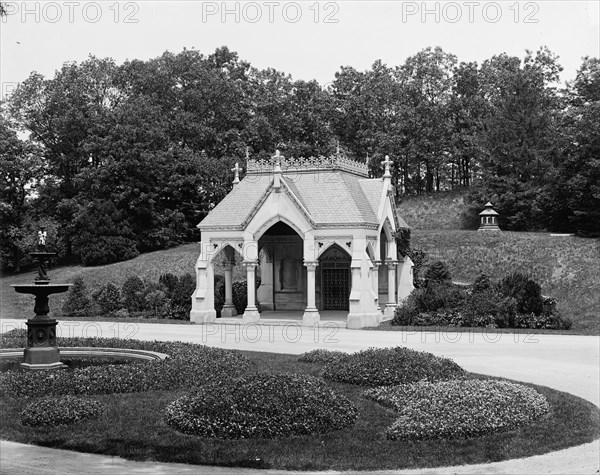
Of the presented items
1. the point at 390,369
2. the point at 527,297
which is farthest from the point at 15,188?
the point at 390,369

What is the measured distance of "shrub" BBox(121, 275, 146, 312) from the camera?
38562 millimetres

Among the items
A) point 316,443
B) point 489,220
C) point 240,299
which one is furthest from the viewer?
point 489,220

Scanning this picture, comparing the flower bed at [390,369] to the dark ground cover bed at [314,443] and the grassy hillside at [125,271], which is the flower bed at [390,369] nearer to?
the dark ground cover bed at [314,443]

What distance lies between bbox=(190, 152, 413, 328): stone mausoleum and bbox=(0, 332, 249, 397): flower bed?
13151mm

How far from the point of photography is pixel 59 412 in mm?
12734

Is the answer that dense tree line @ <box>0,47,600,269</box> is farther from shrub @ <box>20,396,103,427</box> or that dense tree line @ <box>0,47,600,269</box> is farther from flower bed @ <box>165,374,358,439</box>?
shrub @ <box>20,396,103,427</box>

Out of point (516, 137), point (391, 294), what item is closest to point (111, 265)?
point (391, 294)

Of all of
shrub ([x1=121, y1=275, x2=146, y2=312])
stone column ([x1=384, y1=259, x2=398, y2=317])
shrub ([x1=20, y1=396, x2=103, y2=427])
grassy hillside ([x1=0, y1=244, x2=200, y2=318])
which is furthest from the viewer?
grassy hillside ([x1=0, y1=244, x2=200, y2=318])

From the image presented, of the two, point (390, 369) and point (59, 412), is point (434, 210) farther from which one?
point (59, 412)

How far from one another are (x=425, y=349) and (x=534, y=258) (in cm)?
2290

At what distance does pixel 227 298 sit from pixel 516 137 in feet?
91.2

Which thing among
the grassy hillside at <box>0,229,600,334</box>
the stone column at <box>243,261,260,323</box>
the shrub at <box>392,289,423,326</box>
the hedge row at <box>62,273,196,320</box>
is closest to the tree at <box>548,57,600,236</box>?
the grassy hillside at <box>0,229,600,334</box>

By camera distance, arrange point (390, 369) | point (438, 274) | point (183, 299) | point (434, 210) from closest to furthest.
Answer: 1. point (390, 369)
2. point (183, 299)
3. point (438, 274)
4. point (434, 210)

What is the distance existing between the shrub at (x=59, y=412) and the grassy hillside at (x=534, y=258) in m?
26.2
